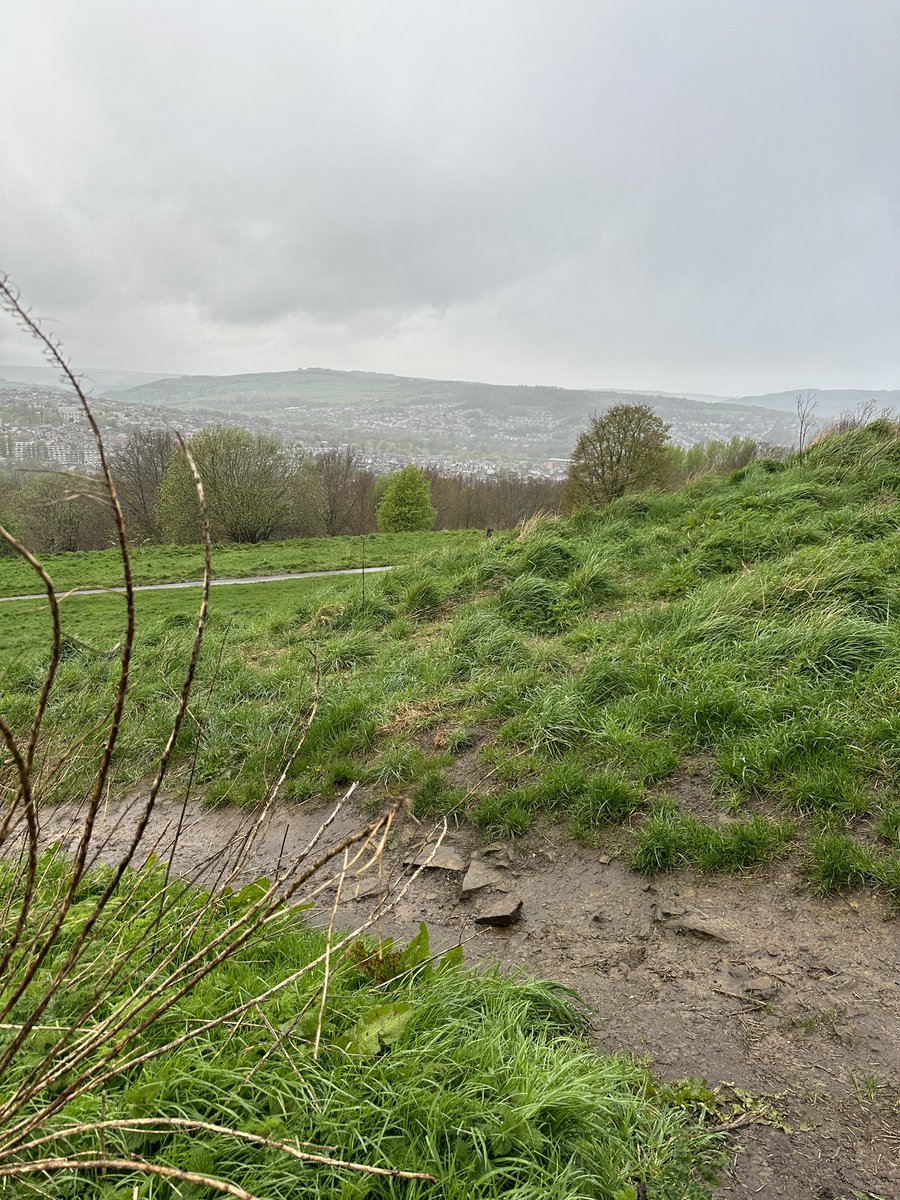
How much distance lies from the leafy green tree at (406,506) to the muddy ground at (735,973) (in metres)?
43.3

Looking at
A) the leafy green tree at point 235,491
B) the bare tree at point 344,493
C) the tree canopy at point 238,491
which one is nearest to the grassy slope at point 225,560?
the tree canopy at point 238,491

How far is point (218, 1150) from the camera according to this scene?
2059 millimetres

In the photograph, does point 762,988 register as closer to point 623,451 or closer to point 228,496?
point 623,451

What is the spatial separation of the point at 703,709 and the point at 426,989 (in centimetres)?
321

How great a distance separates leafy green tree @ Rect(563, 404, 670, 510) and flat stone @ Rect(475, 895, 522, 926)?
2383 centimetres

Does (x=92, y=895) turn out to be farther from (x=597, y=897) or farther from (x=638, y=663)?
(x=638, y=663)

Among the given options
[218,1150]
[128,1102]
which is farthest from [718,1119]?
[128,1102]

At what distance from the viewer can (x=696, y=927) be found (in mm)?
3645

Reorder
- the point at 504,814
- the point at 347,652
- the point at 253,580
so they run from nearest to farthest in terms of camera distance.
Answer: the point at 504,814, the point at 347,652, the point at 253,580

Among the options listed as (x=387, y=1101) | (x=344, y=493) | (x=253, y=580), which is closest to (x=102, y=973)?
(x=387, y=1101)

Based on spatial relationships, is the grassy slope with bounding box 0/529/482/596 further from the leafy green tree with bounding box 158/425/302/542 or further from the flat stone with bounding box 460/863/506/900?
the flat stone with bounding box 460/863/506/900

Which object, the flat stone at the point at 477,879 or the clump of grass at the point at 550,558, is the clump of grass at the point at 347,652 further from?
the flat stone at the point at 477,879

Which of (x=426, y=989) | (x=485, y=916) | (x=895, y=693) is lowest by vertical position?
(x=485, y=916)

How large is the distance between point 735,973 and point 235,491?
38329mm
